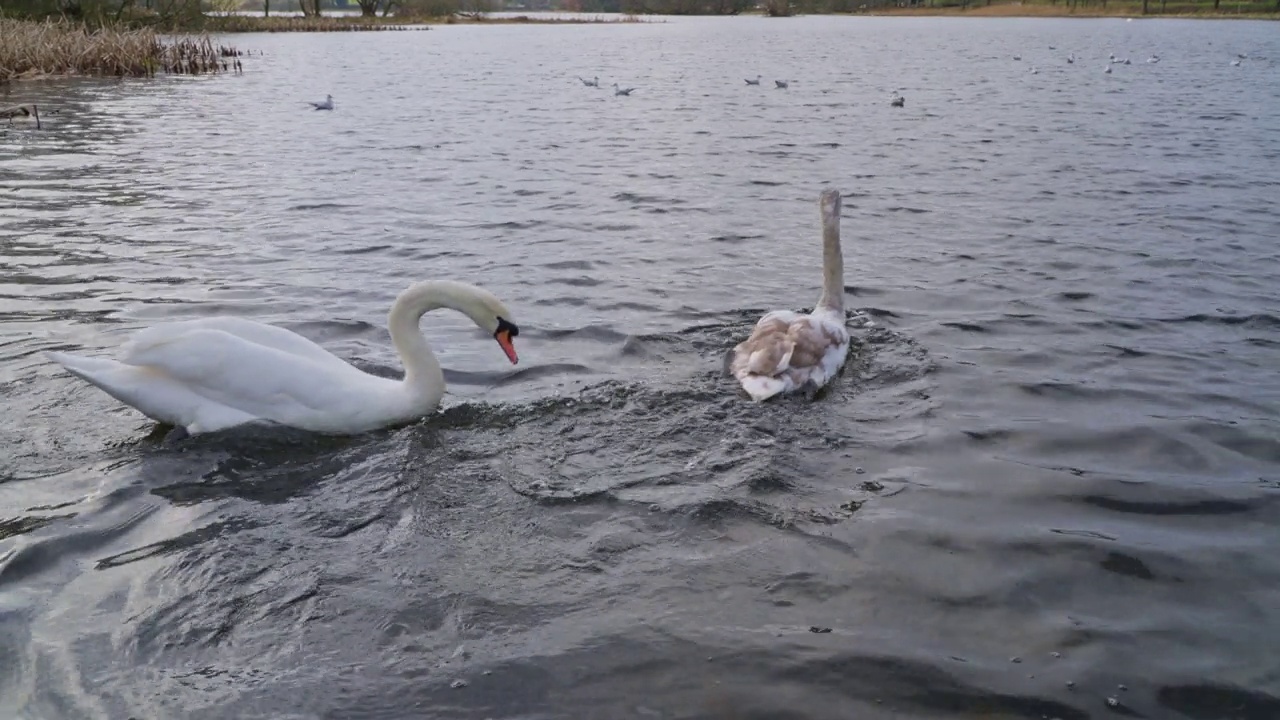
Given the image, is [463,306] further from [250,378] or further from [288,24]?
[288,24]

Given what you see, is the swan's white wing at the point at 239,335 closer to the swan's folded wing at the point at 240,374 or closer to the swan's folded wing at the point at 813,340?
the swan's folded wing at the point at 240,374

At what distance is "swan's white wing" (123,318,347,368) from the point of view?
19.6 ft

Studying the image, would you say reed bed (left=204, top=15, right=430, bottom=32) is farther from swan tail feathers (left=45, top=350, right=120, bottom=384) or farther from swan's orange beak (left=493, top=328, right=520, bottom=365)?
swan's orange beak (left=493, top=328, right=520, bottom=365)

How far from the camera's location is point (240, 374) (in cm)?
597

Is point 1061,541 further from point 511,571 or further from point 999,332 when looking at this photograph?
point 999,332

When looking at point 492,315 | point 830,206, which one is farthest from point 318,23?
point 492,315

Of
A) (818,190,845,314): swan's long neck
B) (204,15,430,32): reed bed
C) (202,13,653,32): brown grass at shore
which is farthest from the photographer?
(202,13,653,32): brown grass at shore

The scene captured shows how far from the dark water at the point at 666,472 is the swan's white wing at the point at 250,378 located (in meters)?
0.25

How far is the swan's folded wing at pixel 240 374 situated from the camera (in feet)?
19.5

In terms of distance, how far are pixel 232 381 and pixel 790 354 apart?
345 cm

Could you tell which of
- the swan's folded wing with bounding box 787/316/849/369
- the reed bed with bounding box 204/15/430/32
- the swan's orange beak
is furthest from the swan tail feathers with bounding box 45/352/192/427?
the reed bed with bounding box 204/15/430/32

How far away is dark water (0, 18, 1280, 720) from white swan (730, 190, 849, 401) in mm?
173

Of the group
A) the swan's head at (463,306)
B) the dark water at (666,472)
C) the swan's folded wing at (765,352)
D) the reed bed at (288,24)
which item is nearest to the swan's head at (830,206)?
the dark water at (666,472)

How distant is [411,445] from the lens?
20.0 feet
